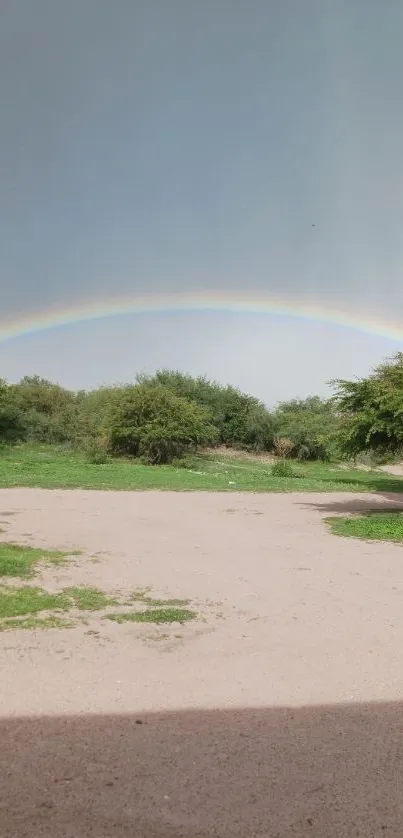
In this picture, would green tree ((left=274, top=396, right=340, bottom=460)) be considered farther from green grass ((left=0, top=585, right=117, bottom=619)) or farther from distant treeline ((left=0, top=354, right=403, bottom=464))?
green grass ((left=0, top=585, right=117, bottom=619))

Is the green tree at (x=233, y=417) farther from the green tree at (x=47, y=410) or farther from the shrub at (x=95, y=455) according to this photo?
the shrub at (x=95, y=455)

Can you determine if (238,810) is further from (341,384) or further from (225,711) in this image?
(341,384)

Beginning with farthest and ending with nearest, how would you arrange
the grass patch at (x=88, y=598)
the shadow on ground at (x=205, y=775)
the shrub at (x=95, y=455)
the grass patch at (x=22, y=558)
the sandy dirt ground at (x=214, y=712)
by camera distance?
the shrub at (x=95, y=455) → the grass patch at (x=22, y=558) → the grass patch at (x=88, y=598) → the sandy dirt ground at (x=214, y=712) → the shadow on ground at (x=205, y=775)

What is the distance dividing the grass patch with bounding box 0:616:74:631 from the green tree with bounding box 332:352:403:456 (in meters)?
10.7

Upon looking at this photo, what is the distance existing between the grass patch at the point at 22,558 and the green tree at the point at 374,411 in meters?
8.94

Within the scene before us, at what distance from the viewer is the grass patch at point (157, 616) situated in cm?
696

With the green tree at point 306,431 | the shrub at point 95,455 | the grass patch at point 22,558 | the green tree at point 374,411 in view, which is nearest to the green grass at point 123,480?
the shrub at point 95,455

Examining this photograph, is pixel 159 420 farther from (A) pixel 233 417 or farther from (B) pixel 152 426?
(A) pixel 233 417

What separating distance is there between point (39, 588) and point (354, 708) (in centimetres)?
449

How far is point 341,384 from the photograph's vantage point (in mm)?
18328

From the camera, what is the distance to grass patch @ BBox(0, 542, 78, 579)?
8.72m

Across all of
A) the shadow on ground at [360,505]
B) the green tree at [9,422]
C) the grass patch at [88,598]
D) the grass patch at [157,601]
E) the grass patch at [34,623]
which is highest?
the green tree at [9,422]

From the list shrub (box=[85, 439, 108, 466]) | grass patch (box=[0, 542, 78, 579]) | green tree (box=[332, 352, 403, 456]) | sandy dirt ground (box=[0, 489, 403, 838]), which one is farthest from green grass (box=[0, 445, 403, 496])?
sandy dirt ground (box=[0, 489, 403, 838])

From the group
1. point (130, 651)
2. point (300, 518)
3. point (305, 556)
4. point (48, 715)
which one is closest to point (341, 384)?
point (300, 518)
